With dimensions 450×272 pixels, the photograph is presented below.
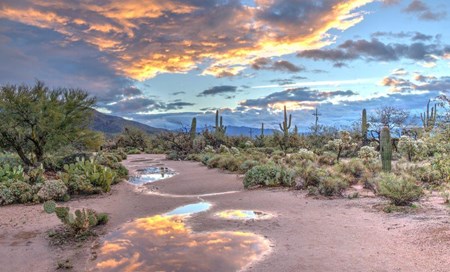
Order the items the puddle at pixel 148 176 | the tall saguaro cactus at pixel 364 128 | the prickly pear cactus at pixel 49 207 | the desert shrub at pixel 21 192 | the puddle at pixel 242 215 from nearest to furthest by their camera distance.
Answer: the prickly pear cactus at pixel 49 207 → the puddle at pixel 242 215 → the desert shrub at pixel 21 192 → the puddle at pixel 148 176 → the tall saguaro cactus at pixel 364 128

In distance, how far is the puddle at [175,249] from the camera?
762 cm

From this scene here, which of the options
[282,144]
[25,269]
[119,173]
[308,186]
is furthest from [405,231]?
[282,144]

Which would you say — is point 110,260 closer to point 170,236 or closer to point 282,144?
point 170,236

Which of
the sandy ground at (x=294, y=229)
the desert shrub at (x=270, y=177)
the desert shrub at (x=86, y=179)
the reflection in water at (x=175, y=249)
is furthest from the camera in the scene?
the desert shrub at (x=270, y=177)

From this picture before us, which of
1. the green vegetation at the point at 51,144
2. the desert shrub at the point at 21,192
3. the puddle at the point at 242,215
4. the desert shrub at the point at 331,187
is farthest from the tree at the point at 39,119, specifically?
the desert shrub at the point at 331,187

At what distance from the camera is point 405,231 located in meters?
9.33

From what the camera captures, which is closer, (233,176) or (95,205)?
(95,205)

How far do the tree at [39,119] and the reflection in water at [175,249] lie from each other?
12025 millimetres

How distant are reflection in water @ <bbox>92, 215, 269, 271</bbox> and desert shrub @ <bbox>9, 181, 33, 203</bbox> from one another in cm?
482

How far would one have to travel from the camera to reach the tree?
19641 mm

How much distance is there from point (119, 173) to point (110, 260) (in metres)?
13.2

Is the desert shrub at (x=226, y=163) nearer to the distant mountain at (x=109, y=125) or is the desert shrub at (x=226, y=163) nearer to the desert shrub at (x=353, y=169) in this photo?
the desert shrub at (x=353, y=169)

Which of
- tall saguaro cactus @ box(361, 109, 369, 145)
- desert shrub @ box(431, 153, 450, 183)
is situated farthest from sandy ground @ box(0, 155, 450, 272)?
tall saguaro cactus @ box(361, 109, 369, 145)

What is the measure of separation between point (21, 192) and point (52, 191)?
0.98 m
